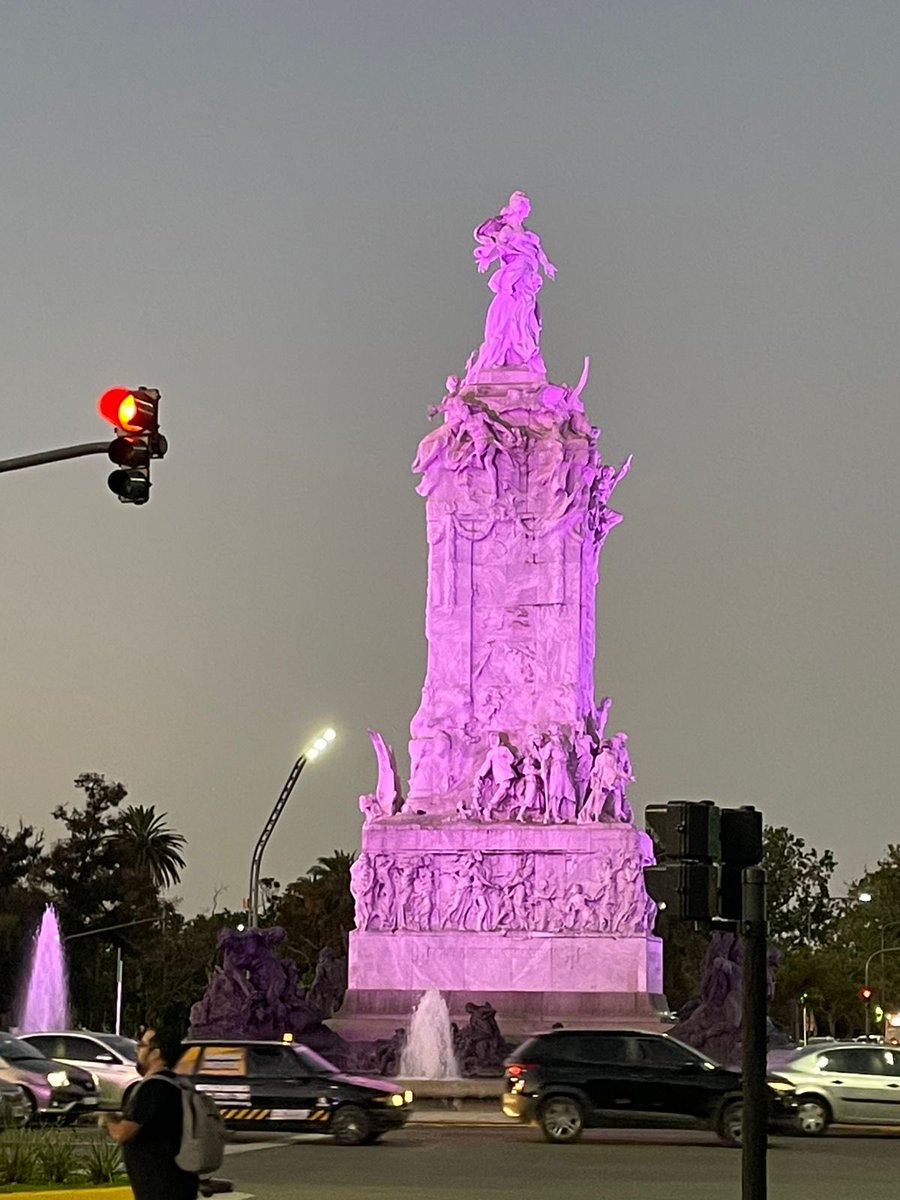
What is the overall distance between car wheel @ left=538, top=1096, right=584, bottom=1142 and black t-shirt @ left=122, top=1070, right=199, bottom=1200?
1831 centimetres

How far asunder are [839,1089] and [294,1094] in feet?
25.4

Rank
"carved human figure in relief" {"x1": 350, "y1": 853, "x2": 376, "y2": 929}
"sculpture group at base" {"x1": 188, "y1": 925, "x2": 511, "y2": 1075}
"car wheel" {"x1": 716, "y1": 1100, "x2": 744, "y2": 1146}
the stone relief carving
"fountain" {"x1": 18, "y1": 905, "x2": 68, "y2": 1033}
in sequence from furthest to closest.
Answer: "fountain" {"x1": 18, "y1": 905, "x2": 68, "y2": 1033} → "carved human figure in relief" {"x1": 350, "y1": 853, "x2": 376, "y2": 929} → the stone relief carving → "sculpture group at base" {"x1": 188, "y1": 925, "x2": 511, "y2": 1075} → "car wheel" {"x1": 716, "y1": 1100, "x2": 744, "y2": 1146}

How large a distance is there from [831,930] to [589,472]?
272ft

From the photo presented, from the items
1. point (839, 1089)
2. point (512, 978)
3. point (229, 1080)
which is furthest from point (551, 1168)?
point (512, 978)

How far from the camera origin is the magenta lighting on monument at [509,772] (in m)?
50.1

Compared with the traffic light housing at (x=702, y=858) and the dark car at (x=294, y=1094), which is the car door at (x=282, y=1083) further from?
the traffic light housing at (x=702, y=858)

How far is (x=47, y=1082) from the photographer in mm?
30141

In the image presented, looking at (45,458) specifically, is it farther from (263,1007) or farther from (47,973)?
(47,973)

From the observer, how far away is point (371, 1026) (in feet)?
164

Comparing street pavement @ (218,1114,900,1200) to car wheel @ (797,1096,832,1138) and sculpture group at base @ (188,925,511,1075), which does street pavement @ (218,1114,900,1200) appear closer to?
car wheel @ (797,1096,832,1138)

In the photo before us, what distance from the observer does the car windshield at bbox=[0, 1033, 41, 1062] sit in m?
30.8

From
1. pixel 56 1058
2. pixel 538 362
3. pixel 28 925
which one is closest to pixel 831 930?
pixel 28 925

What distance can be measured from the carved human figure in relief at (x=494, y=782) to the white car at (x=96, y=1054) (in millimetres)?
18346

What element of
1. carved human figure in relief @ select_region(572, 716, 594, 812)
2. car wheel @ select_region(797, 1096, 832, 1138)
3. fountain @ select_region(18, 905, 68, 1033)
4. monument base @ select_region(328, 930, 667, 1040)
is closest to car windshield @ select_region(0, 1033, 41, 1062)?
car wheel @ select_region(797, 1096, 832, 1138)
